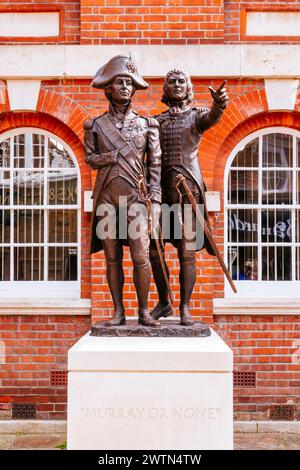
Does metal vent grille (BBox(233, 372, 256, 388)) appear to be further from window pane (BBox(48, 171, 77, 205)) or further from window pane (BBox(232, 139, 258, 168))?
window pane (BBox(48, 171, 77, 205))

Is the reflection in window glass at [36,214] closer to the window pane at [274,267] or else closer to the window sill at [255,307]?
the window sill at [255,307]

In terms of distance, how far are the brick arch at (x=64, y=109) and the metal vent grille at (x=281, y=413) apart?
386cm

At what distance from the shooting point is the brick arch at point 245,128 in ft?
27.0

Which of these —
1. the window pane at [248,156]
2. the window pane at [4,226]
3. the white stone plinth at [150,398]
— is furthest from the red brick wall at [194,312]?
the white stone plinth at [150,398]

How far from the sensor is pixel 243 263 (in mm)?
8477

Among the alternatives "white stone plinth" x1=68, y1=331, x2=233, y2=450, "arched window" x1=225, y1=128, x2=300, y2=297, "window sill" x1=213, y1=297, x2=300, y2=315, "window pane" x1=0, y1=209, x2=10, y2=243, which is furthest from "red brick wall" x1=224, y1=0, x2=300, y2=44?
"white stone plinth" x1=68, y1=331, x2=233, y2=450

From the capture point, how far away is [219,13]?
809cm

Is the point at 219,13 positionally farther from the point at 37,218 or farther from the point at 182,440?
the point at 182,440

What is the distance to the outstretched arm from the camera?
4.94 m

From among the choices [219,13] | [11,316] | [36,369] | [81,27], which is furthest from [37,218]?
[219,13]

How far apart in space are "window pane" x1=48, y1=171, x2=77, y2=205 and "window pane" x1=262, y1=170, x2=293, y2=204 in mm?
2294

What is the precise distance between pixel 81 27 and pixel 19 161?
1.75 m

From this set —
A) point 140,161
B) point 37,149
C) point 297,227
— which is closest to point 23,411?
point 37,149

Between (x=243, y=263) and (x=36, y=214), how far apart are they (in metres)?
2.58
